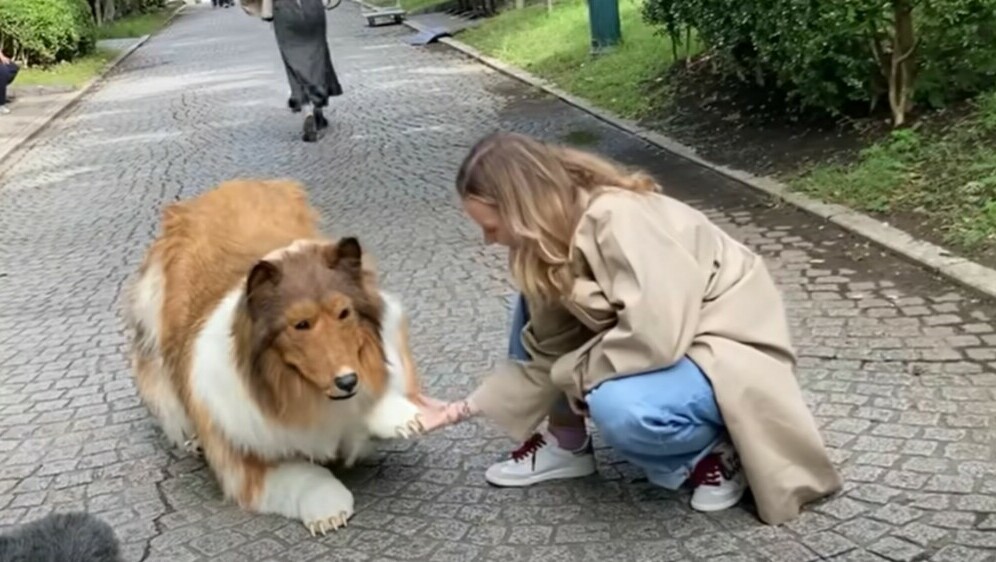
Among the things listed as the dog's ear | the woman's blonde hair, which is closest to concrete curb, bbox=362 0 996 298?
the woman's blonde hair

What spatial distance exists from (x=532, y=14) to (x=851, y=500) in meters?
17.6

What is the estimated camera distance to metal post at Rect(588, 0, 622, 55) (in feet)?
48.5

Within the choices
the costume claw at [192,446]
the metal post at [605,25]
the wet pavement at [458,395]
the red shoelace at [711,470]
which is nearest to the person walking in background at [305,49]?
the wet pavement at [458,395]

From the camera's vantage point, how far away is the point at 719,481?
3963mm

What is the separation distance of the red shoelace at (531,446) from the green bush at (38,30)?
1922 cm

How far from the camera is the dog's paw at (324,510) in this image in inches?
163

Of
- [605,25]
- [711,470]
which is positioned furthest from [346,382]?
[605,25]

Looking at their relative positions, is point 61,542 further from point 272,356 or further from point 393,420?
point 393,420

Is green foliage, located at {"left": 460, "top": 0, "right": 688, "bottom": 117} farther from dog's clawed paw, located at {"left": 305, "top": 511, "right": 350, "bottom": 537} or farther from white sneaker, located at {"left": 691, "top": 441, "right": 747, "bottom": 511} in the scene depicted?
dog's clawed paw, located at {"left": 305, "top": 511, "right": 350, "bottom": 537}

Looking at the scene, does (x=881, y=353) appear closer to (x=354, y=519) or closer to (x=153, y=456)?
(x=354, y=519)

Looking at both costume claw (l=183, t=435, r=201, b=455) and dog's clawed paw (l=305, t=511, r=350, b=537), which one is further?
costume claw (l=183, t=435, r=201, b=455)

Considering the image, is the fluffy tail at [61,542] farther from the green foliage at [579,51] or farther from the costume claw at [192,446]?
the green foliage at [579,51]

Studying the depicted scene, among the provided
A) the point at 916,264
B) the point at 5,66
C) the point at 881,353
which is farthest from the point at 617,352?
the point at 5,66

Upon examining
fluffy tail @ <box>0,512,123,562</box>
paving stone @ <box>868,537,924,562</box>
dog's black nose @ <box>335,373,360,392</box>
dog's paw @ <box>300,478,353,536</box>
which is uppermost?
dog's black nose @ <box>335,373,360,392</box>
